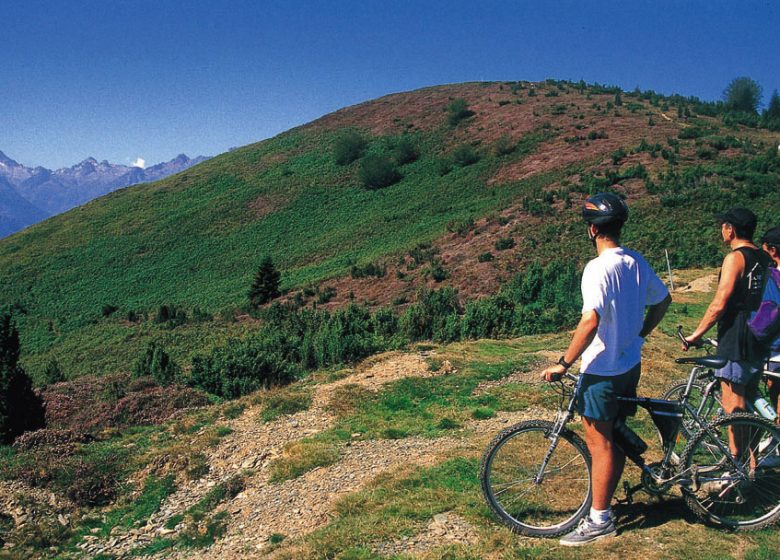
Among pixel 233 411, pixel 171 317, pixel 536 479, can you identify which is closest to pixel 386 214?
pixel 171 317

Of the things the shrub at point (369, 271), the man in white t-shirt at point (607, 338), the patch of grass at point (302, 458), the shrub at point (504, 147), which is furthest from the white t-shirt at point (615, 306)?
the shrub at point (504, 147)

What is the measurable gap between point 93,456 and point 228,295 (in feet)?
96.8

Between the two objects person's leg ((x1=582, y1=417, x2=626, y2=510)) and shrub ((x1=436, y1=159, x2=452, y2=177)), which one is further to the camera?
shrub ((x1=436, y1=159, x2=452, y2=177))

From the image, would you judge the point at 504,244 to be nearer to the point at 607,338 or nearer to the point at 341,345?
the point at 341,345

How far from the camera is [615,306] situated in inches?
129

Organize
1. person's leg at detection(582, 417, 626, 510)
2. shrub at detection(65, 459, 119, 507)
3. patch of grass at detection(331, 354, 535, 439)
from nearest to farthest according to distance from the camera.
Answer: person's leg at detection(582, 417, 626, 510) < shrub at detection(65, 459, 119, 507) < patch of grass at detection(331, 354, 535, 439)

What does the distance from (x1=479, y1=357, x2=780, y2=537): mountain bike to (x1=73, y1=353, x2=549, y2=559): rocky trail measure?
709 millimetres

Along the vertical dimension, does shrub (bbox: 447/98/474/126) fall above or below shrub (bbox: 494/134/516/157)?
above

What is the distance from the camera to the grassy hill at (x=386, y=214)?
27.8 metres

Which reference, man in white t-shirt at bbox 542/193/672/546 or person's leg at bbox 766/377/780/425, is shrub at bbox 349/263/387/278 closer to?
person's leg at bbox 766/377/780/425

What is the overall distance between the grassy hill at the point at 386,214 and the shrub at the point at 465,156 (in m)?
0.21

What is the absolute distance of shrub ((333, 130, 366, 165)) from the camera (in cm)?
6384

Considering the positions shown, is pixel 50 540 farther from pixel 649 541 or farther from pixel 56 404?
pixel 56 404

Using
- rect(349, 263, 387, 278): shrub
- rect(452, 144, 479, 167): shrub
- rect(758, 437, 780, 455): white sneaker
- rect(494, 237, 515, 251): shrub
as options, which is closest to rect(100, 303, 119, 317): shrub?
rect(349, 263, 387, 278): shrub
